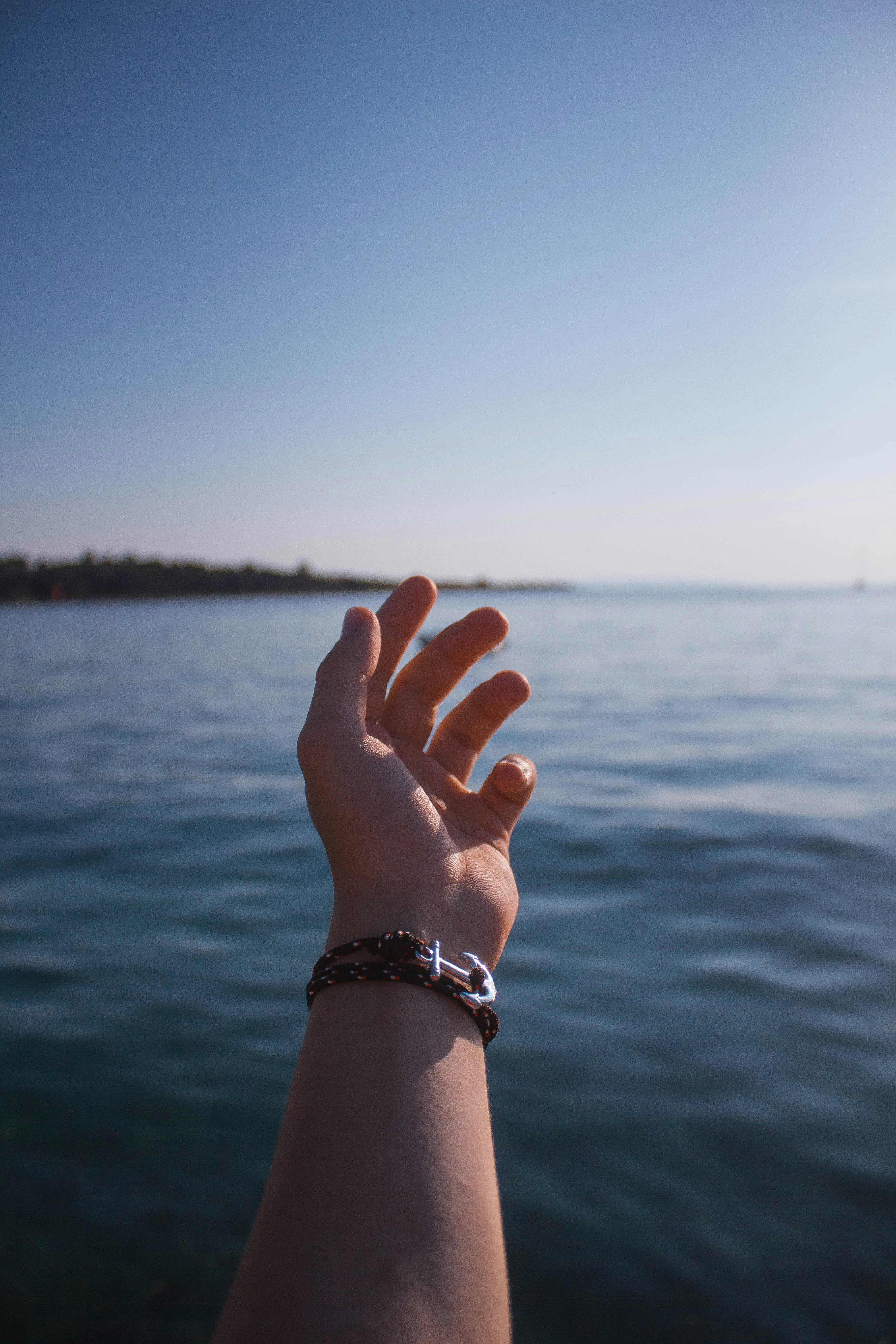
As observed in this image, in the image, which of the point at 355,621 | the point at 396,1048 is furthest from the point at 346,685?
the point at 396,1048

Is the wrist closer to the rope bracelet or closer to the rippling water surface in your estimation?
the rope bracelet

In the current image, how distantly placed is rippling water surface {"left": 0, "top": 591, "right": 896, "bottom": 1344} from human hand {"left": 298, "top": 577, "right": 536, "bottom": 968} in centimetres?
126

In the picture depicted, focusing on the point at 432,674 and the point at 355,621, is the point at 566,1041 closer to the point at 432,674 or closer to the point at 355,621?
the point at 432,674

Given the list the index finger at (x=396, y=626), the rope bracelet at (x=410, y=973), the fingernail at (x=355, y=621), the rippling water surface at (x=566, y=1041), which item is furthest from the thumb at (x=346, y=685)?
the rippling water surface at (x=566, y=1041)

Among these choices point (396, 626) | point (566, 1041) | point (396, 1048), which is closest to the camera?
point (396, 1048)

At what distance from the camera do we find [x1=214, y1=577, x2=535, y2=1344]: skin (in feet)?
3.50

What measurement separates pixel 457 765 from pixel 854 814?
5.21 metres

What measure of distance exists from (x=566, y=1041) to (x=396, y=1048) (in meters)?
2.14

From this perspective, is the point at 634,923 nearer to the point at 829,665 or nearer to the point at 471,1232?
the point at 471,1232

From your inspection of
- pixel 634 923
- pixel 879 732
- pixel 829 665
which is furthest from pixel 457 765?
pixel 829 665

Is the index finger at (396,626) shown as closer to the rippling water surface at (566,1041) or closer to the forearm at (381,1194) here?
A: the forearm at (381,1194)

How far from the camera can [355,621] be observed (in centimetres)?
194

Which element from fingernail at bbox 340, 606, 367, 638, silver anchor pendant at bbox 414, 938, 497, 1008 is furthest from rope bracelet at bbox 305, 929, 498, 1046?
fingernail at bbox 340, 606, 367, 638

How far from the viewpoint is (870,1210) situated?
2.29 meters
